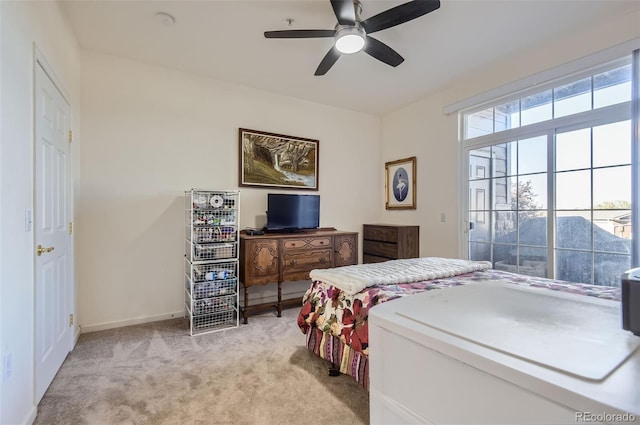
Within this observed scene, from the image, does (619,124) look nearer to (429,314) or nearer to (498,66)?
(498,66)

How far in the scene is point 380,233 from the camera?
422cm

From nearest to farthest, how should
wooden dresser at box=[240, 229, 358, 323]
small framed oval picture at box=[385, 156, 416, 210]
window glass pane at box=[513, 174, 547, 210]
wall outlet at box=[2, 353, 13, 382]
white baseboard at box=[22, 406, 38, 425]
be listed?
1. wall outlet at box=[2, 353, 13, 382]
2. white baseboard at box=[22, 406, 38, 425]
3. window glass pane at box=[513, 174, 547, 210]
4. wooden dresser at box=[240, 229, 358, 323]
5. small framed oval picture at box=[385, 156, 416, 210]

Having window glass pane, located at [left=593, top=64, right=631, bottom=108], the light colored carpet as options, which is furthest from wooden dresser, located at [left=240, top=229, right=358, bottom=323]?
window glass pane, located at [left=593, top=64, right=631, bottom=108]

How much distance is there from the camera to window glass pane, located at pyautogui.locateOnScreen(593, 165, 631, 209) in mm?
2418

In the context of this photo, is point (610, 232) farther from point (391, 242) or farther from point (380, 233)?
point (380, 233)

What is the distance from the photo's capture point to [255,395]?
6.08 ft

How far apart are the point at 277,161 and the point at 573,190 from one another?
3.10 m

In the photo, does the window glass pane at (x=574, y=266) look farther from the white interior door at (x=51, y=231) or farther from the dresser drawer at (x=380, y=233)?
the white interior door at (x=51, y=231)

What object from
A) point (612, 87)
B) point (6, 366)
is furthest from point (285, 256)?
point (612, 87)

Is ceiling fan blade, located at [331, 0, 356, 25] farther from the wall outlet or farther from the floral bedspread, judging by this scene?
the wall outlet

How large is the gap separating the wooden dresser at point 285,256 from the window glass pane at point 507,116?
6.76 ft

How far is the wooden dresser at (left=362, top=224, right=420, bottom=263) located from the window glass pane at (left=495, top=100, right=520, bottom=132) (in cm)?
Result: 156

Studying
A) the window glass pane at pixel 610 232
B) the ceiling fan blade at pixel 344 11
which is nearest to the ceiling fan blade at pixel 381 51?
the ceiling fan blade at pixel 344 11

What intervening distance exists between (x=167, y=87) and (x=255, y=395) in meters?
3.09
